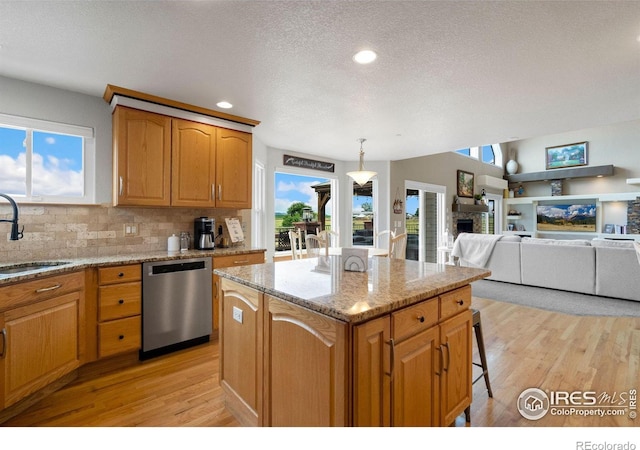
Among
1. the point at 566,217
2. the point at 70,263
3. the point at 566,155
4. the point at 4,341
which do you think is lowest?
the point at 4,341

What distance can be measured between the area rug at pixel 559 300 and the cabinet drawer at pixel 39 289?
16.0 feet

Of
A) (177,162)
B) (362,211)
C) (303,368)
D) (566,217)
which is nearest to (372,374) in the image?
(303,368)

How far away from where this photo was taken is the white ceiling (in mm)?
1709

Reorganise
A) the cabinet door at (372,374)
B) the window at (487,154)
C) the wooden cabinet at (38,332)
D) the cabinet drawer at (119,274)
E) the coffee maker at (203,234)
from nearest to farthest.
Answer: the cabinet door at (372,374) < the wooden cabinet at (38,332) < the cabinet drawer at (119,274) < the coffee maker at (203,234) < the window at (487,154)

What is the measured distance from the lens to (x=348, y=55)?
2.16m

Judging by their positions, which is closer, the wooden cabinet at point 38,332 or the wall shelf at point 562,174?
the wooden cabinet at point 38,332

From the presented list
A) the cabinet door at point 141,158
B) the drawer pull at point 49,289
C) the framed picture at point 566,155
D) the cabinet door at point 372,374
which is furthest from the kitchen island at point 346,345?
the framed picture at point 566,155

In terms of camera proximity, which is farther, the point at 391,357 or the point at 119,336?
the point at 119,336

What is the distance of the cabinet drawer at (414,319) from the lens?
4.19 ft

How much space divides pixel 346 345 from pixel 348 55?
194cm

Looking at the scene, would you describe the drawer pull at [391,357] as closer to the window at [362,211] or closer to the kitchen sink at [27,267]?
the kitchen sink at [27,267]

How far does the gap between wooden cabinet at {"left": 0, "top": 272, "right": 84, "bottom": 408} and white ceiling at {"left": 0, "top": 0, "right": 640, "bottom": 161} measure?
161 centimetres

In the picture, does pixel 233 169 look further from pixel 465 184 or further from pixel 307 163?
pixel 465 184

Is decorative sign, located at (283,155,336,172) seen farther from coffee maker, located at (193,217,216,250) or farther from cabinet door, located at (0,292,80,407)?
cabinet door, located at (0,292,80,407)
